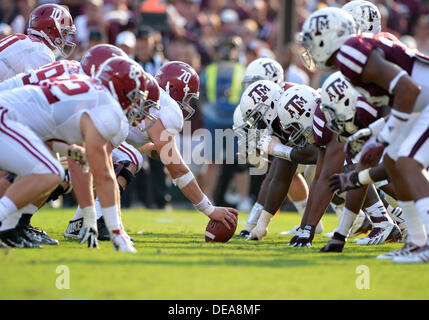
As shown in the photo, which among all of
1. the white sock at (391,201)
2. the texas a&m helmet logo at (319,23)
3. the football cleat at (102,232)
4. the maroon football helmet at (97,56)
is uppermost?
the texas a&m helmet logo at (319,23)

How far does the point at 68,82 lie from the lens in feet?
19.1

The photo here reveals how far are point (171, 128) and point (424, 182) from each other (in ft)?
8.58

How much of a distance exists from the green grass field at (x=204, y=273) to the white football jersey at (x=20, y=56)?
1.89 metres

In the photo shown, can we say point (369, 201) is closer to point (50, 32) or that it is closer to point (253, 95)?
point (253, 95)

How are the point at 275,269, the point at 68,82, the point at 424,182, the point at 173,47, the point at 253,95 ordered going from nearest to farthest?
the point at 275,269 → the point at 424,182 → the point at 68,82 → the point at 253,95 → the point at 173,47

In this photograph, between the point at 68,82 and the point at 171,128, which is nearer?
the point at 68,82

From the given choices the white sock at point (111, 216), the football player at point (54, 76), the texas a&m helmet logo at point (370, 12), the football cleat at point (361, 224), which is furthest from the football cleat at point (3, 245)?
the texas a&m helmet logo at point (370, 12)

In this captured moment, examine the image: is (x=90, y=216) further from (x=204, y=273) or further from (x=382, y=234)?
(x=382, y=234)

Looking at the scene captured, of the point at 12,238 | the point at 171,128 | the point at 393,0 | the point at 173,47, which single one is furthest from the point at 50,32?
the point at 393,0

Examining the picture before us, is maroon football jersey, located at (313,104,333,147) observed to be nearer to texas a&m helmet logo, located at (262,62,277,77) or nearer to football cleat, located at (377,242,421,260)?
football cleat, located at (377,242,421,260)

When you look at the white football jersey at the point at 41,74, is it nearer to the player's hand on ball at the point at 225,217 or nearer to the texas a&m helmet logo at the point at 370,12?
the player's hand on ball at the point at 225,217

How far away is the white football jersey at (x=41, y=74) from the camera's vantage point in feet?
21.9

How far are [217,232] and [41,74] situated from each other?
6.78 feet

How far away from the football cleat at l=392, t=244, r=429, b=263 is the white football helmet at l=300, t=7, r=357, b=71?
158 cm
